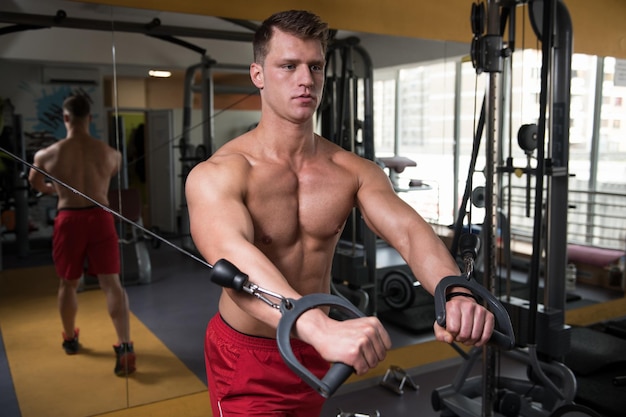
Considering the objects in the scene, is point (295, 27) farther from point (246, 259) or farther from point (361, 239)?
point (361, 239)

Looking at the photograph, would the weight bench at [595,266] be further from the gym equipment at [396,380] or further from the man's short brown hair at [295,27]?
the man's short brown hair at [295,27]

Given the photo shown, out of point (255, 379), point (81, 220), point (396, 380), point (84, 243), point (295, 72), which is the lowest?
point (396, 380)

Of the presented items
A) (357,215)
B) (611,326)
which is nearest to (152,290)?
(357,215)

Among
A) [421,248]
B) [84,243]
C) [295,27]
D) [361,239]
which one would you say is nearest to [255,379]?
[421,248]

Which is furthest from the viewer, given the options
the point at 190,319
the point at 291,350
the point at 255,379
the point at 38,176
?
the point at 190,319

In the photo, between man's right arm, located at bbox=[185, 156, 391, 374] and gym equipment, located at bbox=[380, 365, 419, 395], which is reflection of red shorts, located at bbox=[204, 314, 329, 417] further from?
gym equipment, located at bbox=[380, 365, 419, 395]

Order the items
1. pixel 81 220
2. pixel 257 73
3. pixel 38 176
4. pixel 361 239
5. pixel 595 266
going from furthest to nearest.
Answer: pixel 595 266 → pixel 361 239 → pixel 81 220 → pixel 38 176 → pixel 257 73

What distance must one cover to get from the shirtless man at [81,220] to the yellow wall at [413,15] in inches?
22.4

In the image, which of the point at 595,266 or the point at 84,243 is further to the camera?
the point at 595,266

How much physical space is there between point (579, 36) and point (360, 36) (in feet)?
5.49

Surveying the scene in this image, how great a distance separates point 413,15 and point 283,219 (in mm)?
2115

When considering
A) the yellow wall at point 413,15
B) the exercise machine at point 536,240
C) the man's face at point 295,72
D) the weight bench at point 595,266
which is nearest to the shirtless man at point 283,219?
the man's face at point 295,72

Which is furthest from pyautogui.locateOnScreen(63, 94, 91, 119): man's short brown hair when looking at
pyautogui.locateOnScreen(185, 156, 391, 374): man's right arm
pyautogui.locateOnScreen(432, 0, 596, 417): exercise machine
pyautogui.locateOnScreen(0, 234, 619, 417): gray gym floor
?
pyautogui.locateOnScreen(432, 0, 596, 417): exercise machine

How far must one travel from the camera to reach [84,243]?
2578 millimetres
